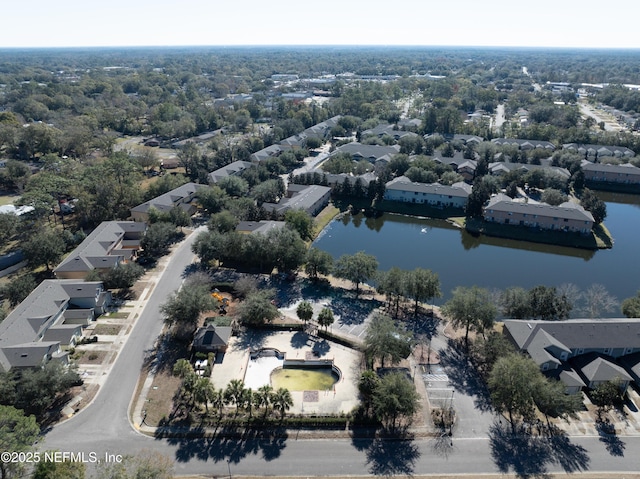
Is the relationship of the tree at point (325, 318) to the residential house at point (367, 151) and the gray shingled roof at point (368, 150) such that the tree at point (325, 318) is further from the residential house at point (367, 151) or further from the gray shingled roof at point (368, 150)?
the gray shingled roof at point (368, 150)

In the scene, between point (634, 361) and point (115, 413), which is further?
point (634, 361)

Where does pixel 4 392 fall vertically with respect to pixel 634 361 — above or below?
above

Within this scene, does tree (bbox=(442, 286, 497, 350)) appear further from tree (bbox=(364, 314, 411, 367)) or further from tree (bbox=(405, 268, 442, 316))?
tree (bbox=(364, 314, 411, 367))

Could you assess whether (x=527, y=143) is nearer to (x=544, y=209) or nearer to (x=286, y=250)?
(x=544, y=209)

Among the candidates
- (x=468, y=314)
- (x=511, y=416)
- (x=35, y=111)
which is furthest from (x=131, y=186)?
(x=35, y=111)

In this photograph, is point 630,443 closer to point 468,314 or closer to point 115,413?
point 468,314

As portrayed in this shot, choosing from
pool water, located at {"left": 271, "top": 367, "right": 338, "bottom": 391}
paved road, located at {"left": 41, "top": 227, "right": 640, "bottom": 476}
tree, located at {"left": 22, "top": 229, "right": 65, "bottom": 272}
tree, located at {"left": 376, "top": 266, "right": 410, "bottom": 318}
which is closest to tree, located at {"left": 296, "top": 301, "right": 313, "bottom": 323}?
pool water, located at {"left": 271, "top": 367, "right": 338, "bottom": 391}

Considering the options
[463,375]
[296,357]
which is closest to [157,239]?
[296,357]
